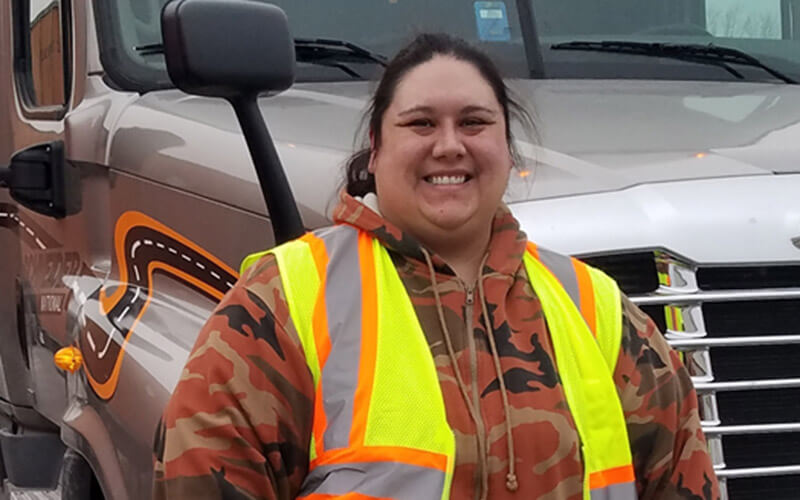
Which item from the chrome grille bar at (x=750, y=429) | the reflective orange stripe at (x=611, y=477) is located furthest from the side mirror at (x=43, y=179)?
the reflective orange stripe at (x=611, y=477)

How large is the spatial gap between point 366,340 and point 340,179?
0.83m

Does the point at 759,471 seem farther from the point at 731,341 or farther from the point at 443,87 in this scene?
the point at 443,87

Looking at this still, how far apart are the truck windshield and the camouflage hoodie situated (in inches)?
51.7

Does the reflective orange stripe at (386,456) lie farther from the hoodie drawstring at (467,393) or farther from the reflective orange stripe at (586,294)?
the reflective orange stripe at (586,294)

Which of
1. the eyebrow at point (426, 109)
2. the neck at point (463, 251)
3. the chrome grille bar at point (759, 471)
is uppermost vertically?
the eyebrow at point (426, 109)

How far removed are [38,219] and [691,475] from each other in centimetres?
242

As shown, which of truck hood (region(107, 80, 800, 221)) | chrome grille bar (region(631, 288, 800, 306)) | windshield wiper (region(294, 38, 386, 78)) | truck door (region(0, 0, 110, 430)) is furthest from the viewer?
truck door (region(0, 0, 110, 430))

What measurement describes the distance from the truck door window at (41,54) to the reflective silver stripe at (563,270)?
194cm

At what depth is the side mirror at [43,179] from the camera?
12.0 feet

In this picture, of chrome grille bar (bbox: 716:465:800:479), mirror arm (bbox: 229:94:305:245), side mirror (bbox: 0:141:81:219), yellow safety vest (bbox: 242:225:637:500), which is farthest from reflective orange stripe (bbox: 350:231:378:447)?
side mirror (bbox: 0:141:81:219)

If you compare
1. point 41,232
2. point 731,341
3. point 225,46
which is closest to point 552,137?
point 731,341

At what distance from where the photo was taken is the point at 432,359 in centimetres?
198

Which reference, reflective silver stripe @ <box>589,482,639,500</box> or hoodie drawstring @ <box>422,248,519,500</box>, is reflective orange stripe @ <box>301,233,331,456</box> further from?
reflective silver stripe @ <box>589,482,639,500</box>

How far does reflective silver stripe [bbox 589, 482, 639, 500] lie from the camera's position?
2018 mm
